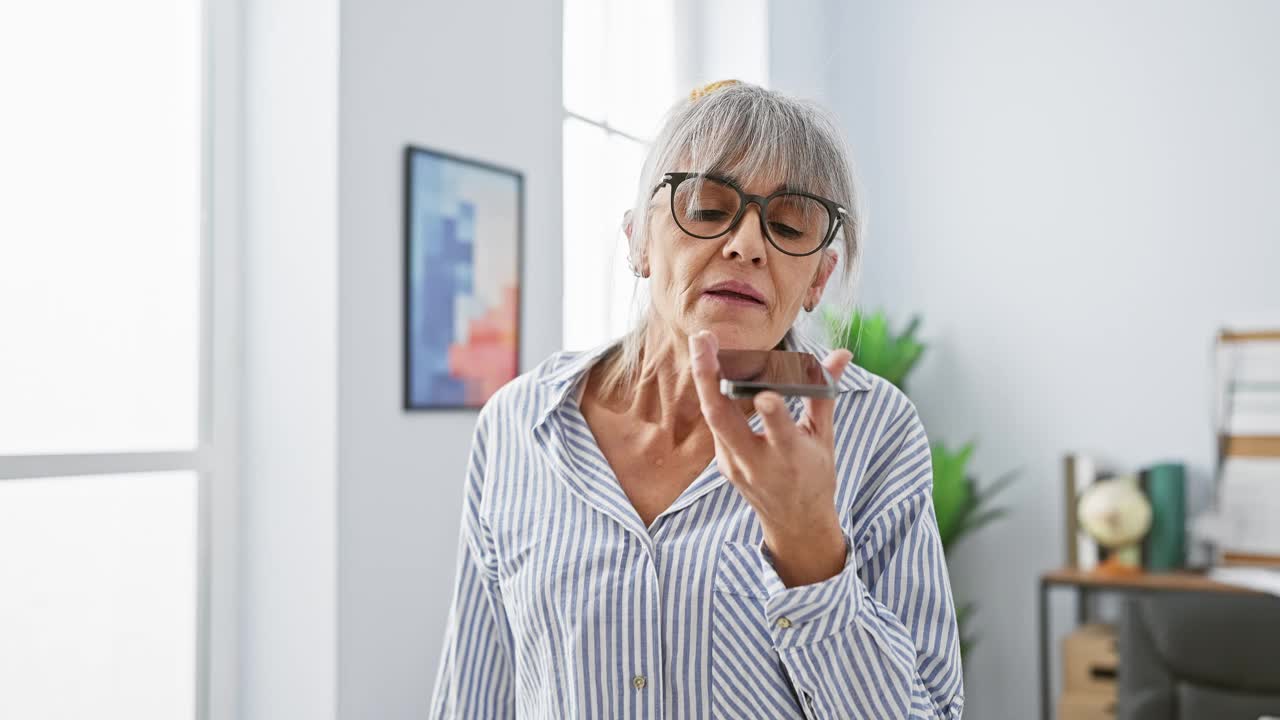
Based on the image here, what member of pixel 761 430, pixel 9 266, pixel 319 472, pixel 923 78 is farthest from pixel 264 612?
pixel 923 78

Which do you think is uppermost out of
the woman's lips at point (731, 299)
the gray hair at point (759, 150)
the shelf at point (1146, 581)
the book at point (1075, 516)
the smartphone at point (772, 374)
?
the gray hair at point (759, 150)

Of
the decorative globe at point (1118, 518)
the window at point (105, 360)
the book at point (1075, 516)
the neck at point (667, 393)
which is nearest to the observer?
the neck at point (667, 393)

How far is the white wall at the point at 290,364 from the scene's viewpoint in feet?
6.76

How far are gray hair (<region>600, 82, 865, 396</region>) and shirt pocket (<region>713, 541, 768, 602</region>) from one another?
246mm

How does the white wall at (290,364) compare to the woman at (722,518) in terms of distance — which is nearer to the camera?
the woman at (722,518)

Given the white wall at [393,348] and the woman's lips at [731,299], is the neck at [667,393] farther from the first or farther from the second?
the white wall at [393,348]

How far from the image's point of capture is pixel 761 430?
1012 mm

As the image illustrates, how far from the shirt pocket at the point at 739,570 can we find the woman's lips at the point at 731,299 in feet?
0.66

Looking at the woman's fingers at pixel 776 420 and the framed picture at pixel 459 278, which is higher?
the framed picture at pixel 459 278

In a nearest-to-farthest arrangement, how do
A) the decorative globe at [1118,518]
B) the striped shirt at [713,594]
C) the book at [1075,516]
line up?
the striped shirt at [713,594] < the decorative globe at [1118,518] < the book at [1075,516]

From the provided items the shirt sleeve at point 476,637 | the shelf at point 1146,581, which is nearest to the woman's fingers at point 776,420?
the shirt sleeve at point 476,637

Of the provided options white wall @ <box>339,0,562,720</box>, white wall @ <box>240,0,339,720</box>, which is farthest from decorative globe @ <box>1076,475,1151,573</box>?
white wall @ <box>240,0,339,720</box>

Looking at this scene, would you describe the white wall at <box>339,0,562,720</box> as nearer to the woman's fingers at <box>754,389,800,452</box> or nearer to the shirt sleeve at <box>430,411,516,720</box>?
the shirt sleeve at <box>430,411,516,720</box>

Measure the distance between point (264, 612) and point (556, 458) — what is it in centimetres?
134
